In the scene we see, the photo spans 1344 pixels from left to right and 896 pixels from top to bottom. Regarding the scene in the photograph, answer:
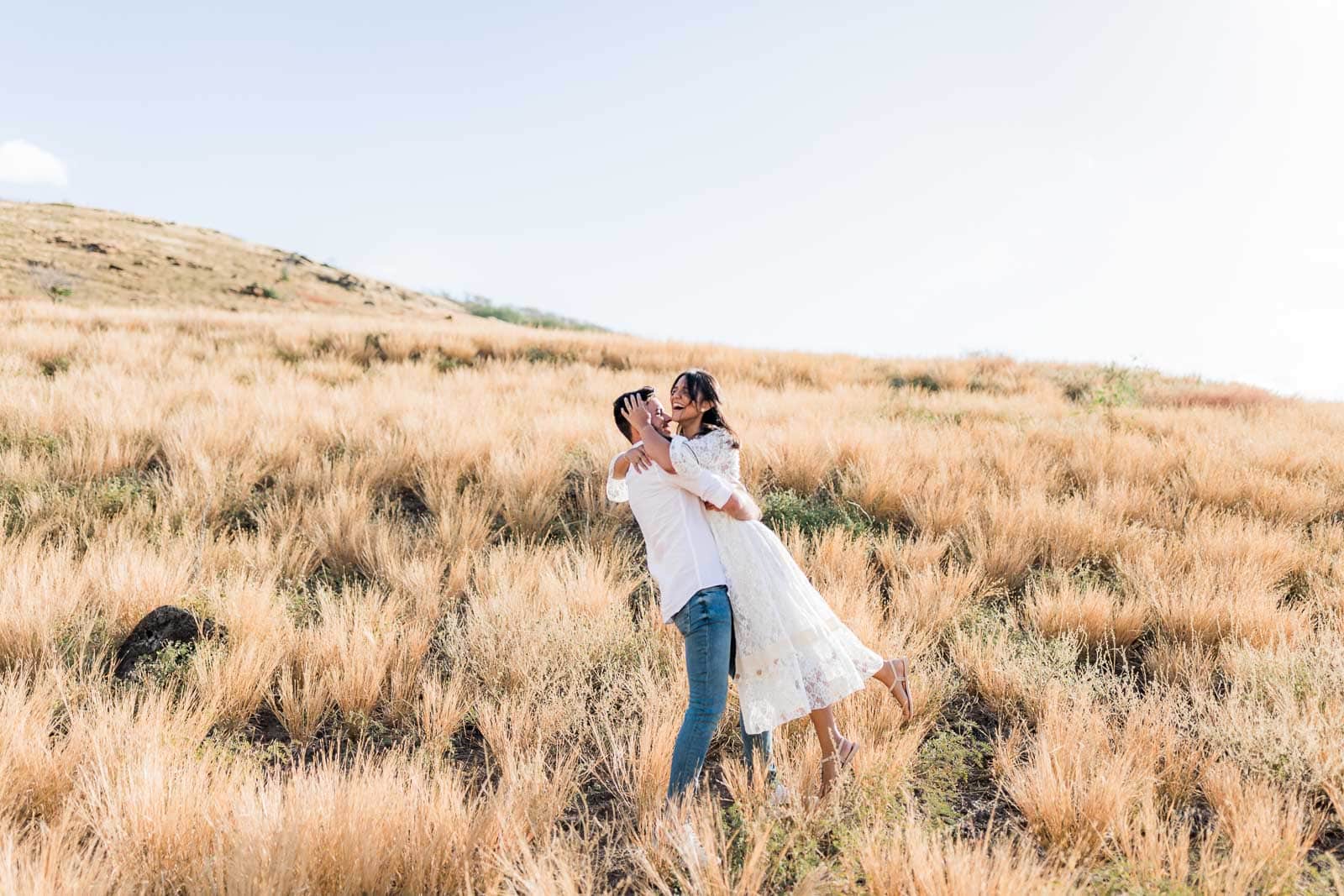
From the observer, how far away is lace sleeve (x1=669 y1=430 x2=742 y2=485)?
102 inches

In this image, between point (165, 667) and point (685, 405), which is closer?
point (685, 405)

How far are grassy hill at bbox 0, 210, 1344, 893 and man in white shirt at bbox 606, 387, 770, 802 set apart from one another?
0.32 meters

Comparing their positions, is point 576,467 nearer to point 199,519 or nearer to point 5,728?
point 199,519

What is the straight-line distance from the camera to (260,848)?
222 centimetres

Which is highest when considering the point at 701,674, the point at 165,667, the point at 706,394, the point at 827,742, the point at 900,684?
the point at 706,394

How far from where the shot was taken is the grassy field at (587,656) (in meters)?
2.45

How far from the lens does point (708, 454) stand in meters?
2.69

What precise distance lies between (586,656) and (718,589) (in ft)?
5.44

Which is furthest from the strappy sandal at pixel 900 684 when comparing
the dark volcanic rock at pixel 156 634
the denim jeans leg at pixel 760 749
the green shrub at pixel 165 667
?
the dark volcanic rock at pixel 156 634

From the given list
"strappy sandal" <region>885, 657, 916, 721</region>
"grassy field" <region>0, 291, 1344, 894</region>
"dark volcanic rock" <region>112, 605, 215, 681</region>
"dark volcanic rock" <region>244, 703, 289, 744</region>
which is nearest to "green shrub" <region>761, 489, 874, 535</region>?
"grassy field" <region>0, 291, 1344, 894</region>

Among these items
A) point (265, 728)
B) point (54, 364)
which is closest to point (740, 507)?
point (265, 728)

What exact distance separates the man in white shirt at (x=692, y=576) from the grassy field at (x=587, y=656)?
274mm

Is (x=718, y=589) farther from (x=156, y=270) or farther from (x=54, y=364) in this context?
(x=156, y=270)

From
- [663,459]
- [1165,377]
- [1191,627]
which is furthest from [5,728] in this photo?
[1165,377]
